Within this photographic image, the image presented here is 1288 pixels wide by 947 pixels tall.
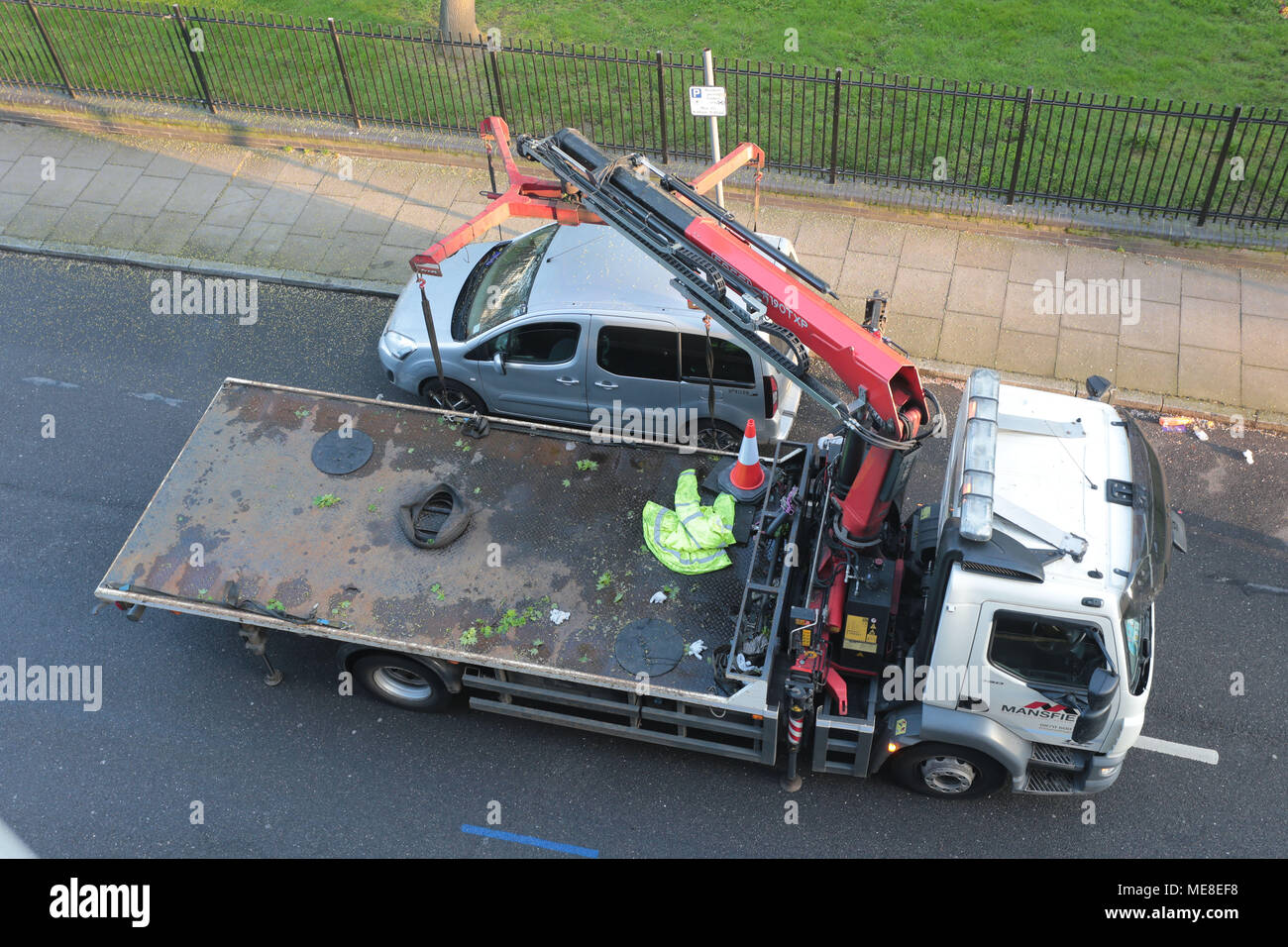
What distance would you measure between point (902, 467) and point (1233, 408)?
5.70 metres

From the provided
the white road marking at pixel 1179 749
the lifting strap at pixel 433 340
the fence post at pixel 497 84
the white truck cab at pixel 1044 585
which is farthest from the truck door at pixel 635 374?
the fence post at pixel 497 84

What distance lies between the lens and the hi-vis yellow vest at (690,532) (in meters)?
7.96

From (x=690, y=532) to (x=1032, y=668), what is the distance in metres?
2.68

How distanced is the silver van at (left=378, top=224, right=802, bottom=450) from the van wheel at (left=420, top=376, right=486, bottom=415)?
0.02 m

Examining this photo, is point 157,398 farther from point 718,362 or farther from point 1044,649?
point 1044,649

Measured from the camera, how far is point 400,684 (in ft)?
27.7

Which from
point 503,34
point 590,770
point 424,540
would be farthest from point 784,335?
point 503,34

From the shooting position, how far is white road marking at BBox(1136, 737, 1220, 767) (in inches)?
322

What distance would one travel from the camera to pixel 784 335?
7246 millimetres

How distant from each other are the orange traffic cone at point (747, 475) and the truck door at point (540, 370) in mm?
2177

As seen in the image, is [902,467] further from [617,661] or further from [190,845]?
[190,845]

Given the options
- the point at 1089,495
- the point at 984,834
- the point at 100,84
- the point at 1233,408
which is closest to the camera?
the point at 1089,495

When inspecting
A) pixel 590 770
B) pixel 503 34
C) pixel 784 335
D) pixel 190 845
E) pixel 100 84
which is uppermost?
pixel 503 34

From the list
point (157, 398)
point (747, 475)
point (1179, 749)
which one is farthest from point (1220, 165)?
point (157, 398)
